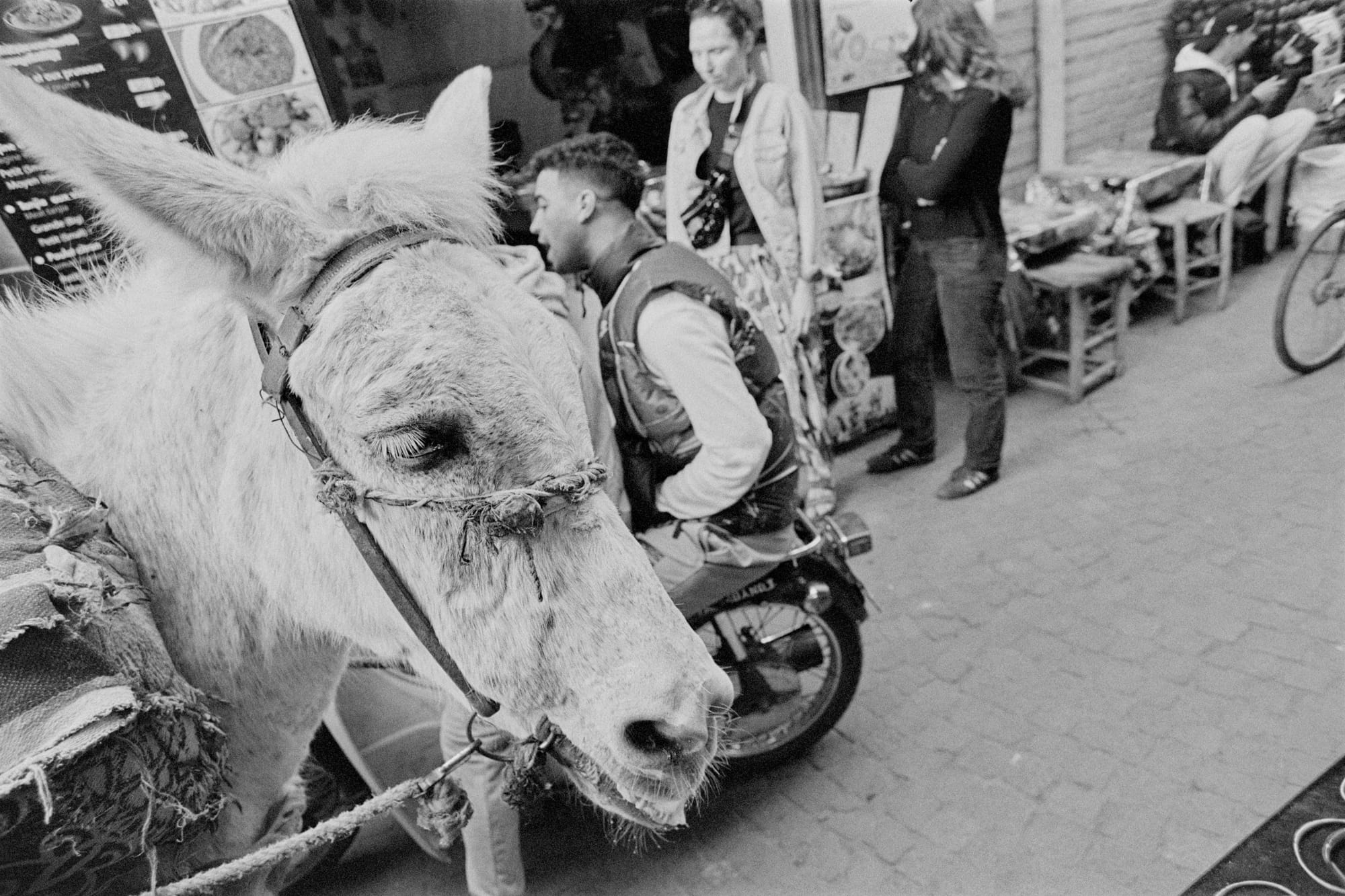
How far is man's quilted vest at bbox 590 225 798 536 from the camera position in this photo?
2529 mm

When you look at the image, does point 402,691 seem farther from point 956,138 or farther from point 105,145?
point 956,138

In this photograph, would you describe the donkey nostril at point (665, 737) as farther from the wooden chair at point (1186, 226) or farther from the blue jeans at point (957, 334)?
the wooden chair at point (1186, 226)

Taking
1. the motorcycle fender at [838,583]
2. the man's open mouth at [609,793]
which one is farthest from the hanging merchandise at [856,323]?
the man's open mouth at [609,793]

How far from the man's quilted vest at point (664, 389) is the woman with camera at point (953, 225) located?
2.17m

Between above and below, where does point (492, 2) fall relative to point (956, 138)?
above

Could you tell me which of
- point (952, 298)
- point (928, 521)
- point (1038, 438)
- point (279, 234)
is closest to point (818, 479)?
point (928, 521)

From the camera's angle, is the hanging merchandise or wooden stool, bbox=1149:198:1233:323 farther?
wooden stool, bbox=1149:198:1233:323

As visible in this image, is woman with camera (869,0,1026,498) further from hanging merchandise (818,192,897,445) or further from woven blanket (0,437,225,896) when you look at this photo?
woven blanket (0,437,225,896)

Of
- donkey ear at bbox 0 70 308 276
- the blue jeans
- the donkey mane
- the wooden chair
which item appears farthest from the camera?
the wooden chair

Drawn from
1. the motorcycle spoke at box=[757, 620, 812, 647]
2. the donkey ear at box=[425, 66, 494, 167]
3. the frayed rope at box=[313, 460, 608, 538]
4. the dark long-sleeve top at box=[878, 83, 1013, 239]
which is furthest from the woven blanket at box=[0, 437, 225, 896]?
the dark long-sleeve top at box=[878, 83, 1013, 239]

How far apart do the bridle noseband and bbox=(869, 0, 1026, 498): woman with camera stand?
12.3 feet

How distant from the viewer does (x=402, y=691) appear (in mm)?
2766

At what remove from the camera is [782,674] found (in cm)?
327

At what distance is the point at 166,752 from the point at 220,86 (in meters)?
3.01
